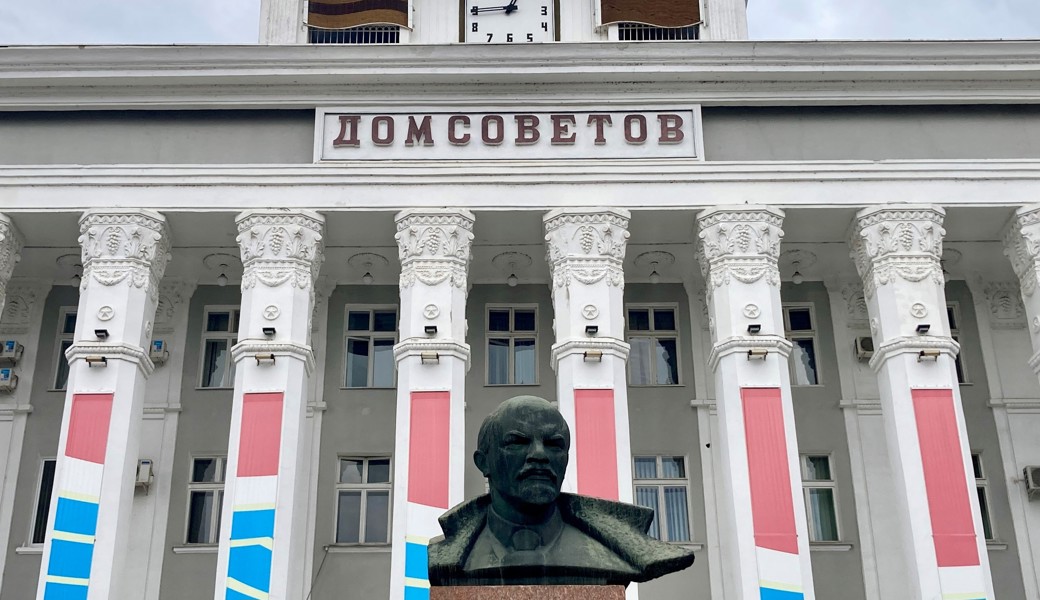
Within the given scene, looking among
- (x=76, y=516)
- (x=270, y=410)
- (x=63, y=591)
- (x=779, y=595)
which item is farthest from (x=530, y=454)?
(x=76, y=516)

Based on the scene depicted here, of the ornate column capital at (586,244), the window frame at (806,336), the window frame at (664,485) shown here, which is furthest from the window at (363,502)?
the window frame at (806,336)

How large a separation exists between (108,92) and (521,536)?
17387mm

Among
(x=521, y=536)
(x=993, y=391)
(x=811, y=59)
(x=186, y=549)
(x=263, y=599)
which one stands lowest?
(x=521, y=536)

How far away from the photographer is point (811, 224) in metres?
21.3

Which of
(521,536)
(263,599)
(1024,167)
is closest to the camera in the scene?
(521,536)

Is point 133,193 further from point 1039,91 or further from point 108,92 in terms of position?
point 1039,91

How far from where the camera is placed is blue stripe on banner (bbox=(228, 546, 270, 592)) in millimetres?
17891

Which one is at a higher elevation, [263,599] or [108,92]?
[108,92]

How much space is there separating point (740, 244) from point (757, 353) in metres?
2.00

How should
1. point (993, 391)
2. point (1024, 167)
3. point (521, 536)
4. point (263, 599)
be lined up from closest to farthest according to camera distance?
point (521, 536) → point (263, 599) → point (1024, 167) → point (993, 391)

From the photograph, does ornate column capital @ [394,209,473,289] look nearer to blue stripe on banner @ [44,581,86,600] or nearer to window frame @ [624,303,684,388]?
window frame @ [624,303,684,388]

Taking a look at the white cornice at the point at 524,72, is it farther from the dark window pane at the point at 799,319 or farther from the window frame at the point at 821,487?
the window frame at the point at 821,487

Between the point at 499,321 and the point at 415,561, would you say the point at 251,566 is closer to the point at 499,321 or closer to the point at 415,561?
the point at 415,561

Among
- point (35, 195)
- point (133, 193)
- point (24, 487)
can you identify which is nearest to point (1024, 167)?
point (133, 193)
